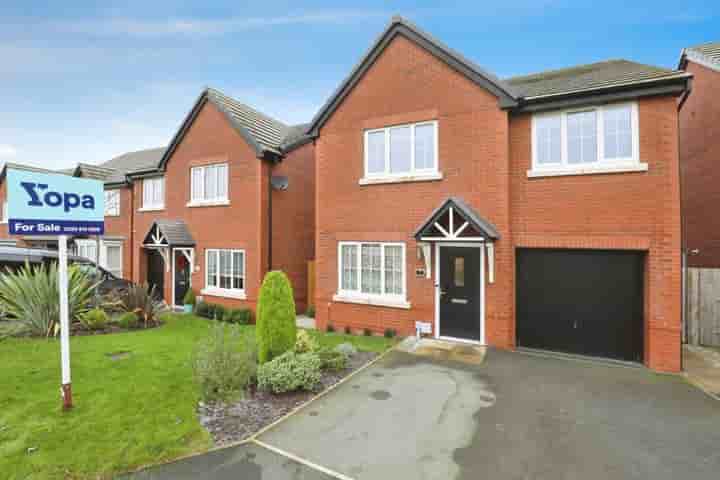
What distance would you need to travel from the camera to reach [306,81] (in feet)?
53.2

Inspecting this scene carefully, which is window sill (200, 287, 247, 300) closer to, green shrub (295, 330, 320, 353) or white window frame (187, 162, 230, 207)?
white window frame (187, 162, 230, 207)

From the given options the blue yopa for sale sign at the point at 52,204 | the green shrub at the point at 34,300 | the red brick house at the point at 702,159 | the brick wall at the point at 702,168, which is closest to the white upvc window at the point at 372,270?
the blue yopa for sale sign at the point at 52,204

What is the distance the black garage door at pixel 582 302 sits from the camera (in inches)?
287

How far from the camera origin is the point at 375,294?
9750 mm

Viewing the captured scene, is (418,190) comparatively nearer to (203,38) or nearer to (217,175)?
(217,175)

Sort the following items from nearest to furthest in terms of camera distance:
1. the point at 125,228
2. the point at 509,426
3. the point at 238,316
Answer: the point at 509,426
the point at 238,316
the point at 125,228

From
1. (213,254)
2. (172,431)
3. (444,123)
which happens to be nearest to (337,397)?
(172,431)

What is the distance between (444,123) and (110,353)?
10.0m

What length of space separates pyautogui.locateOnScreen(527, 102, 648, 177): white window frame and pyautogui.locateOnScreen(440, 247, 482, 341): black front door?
2.53m

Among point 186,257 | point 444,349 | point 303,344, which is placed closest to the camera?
point 303,344

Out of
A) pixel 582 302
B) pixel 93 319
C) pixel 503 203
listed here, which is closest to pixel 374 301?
pixel 503 203

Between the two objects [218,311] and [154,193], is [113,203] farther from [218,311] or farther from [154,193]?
[218,311]

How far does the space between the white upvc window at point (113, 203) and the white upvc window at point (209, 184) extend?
5733 mm

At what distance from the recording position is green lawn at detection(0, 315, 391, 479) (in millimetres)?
3738
